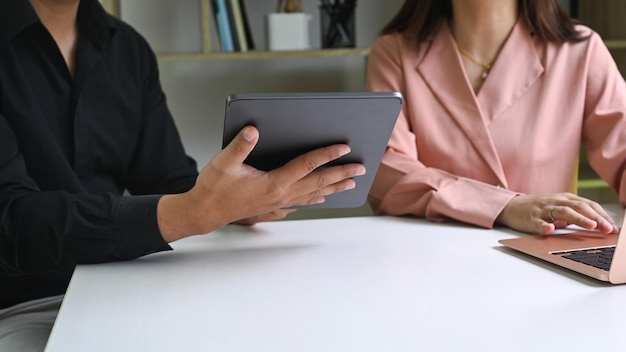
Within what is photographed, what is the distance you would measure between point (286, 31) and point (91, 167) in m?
0.94

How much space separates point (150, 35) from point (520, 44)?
1229 millimetres

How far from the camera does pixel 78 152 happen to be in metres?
1.40

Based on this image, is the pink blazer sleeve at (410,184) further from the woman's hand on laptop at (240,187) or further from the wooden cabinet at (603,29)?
the wooden cabinet at (603,29)

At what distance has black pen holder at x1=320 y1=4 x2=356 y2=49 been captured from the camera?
2.25 metres

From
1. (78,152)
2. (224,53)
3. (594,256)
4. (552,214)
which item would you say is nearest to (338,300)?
(594,256)

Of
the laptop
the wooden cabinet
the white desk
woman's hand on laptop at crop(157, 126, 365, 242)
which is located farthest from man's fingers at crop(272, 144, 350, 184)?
the wooden cabinet

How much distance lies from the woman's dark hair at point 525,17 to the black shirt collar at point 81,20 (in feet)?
2.05

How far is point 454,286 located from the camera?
90 cm

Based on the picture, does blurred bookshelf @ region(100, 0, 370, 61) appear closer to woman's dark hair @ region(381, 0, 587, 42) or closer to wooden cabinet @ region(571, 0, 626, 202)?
woman's dark hair @ region(381, 0, 587, 42)

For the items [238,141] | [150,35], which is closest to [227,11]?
[150,35]

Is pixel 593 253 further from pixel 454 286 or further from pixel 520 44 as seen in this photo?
pixel 520 44

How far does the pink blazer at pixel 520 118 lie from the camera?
1.52m

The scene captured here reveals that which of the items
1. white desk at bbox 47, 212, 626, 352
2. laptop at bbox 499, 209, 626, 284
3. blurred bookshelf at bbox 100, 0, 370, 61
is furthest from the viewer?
blurred bookshelf at bbox 100, 0, 370, 61

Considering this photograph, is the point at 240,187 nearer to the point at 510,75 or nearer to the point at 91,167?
the point at 91,167
